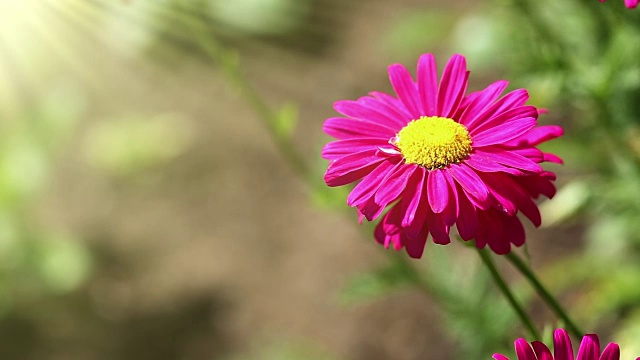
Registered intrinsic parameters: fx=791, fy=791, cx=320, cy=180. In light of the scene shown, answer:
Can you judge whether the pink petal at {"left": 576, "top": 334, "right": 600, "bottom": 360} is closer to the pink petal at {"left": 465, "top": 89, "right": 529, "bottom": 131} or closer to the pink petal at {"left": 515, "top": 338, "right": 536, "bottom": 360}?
the pink petal at {"left": 515, "top": 338, "right": 536, "bottom": 360}

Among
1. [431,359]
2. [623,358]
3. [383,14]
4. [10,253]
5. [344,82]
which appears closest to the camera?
[623,358]

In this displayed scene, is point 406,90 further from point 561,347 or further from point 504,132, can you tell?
point 561,347

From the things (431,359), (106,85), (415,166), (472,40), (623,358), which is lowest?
(623,358)

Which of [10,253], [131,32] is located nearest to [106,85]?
[131,32]

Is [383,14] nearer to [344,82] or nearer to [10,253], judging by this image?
[344,82]

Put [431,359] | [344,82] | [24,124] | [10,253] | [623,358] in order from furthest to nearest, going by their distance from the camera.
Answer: [344,82] → [24,124] → [10,253] → [431,359] → [623,358]

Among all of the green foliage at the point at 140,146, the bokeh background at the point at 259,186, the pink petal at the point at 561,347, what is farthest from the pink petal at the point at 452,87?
the green foliage at the point at 140,146

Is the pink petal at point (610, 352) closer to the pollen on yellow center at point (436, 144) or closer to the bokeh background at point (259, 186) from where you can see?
the pollen on yellow center at point (436, 144)

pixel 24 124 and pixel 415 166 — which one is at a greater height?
pixel 24 124
